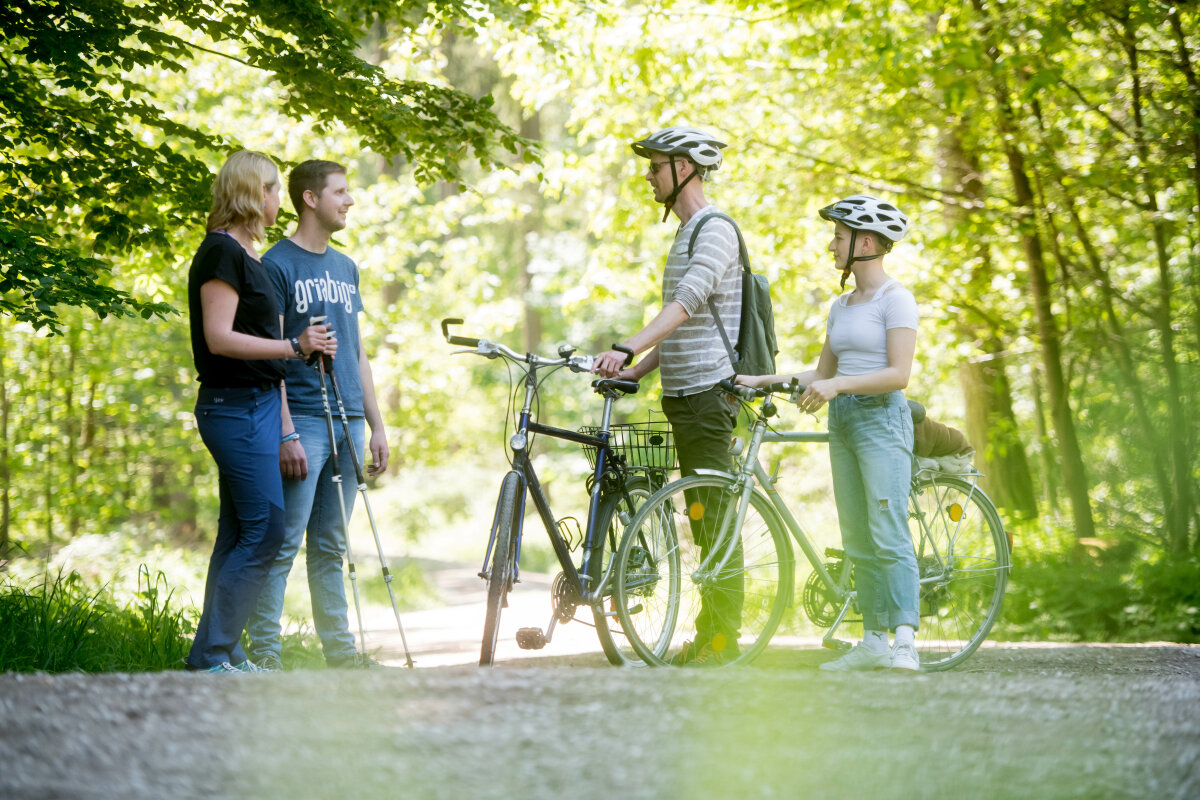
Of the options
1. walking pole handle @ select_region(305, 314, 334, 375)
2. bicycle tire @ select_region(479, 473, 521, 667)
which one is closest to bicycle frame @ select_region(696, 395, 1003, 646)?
bicycle tire @ select_region(479, 473, 521, 667)

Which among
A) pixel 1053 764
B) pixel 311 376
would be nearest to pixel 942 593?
pixel 1053 764

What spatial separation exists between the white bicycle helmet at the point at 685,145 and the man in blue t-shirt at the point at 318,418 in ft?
4.54

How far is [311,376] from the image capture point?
16.2ft

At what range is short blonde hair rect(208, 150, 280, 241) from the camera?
4379 mm

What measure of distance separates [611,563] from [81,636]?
97.8 inches

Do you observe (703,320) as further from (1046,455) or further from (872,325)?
(1046,455)

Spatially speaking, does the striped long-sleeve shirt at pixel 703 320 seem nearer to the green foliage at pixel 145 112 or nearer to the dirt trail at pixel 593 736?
the dirt trail at pixel 593 736

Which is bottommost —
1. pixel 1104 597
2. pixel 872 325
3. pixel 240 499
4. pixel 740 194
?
pixel 1104 597

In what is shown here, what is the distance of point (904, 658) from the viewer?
4438mm

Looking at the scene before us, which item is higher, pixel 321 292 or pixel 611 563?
pixel 321 292

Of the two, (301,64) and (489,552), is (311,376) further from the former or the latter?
(301,64)

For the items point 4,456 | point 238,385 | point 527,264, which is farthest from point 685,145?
point 527,264

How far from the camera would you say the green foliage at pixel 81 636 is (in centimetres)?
490

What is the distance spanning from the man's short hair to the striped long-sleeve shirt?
157 centimetres
